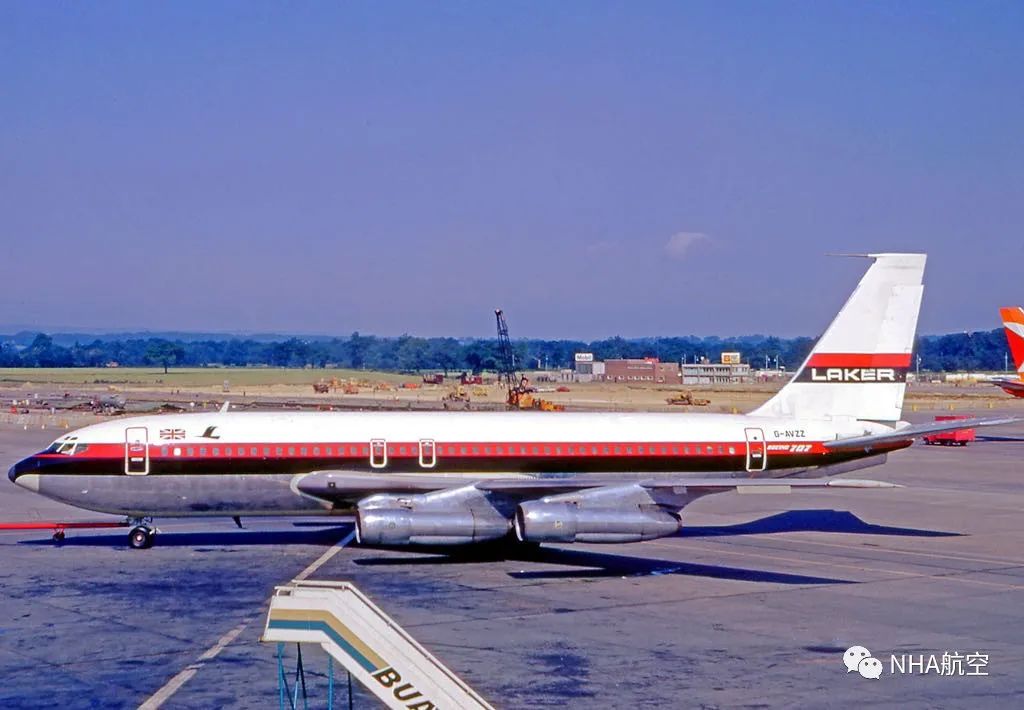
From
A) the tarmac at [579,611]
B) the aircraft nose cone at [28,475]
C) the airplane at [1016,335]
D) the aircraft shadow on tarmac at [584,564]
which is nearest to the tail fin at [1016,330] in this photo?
the airplane at [1016,335]

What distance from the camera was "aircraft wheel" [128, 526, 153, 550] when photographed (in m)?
34.2

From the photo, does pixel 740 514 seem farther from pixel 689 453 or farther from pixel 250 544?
pixel 250 544

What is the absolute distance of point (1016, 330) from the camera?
232 ft

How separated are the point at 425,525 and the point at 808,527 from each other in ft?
48.1

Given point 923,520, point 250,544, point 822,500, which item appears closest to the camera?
point 250,544

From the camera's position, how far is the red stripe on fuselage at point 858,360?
37562 millimetres

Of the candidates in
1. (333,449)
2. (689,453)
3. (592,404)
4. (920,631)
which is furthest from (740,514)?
(592,404)

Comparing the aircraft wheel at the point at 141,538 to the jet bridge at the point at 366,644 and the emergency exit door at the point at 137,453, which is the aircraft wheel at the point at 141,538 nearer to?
the emergency exit door at the point at 137,453

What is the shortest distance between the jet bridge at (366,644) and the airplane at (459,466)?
15527 millimetres

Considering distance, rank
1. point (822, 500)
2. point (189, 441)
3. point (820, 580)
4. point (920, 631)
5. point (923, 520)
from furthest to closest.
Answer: point (822, 500) → point (923, 520) → point (189, 441) → point (820, 580) → point (920, 631)

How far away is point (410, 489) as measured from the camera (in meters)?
33.3

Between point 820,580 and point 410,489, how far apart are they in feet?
35.6

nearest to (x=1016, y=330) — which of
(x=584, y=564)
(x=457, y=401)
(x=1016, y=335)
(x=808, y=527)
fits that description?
(x=1016, y=335)

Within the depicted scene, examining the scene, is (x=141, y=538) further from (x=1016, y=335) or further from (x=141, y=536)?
(x=1016, y=335)
